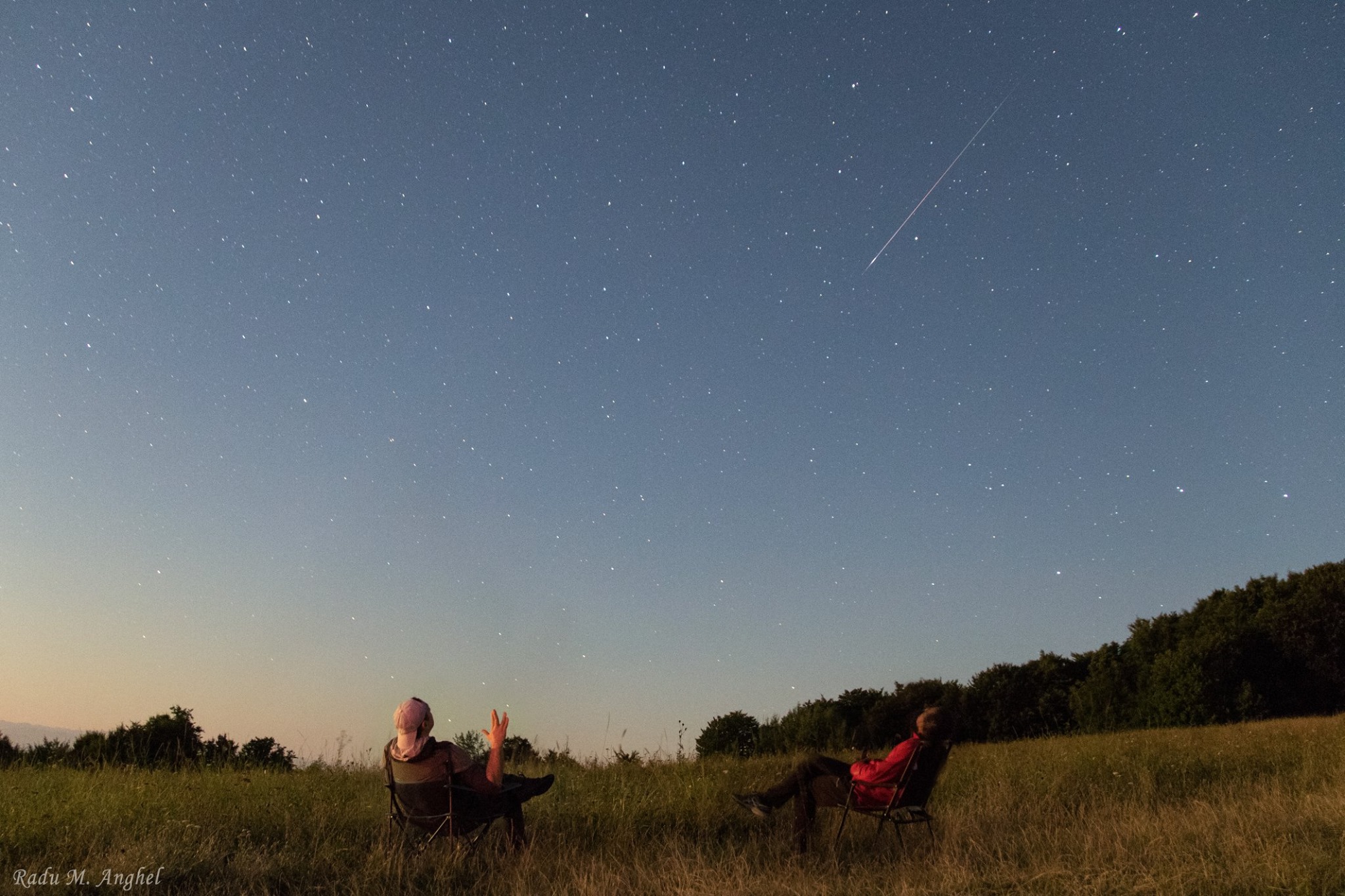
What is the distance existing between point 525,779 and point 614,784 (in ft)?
7.14

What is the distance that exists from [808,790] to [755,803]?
1.29 ft

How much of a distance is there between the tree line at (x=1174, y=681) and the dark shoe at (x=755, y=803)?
13381 millimetres

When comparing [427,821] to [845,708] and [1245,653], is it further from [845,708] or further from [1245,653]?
[1245,653]

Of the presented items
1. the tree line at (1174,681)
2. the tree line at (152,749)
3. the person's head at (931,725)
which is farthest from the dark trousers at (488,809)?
the tree line at (1174,681)

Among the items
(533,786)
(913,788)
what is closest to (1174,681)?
(913,788)

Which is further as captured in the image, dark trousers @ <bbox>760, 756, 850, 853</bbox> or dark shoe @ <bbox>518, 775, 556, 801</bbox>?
dark trousers @ <bbox>760, 756, 850, 853</bbox>

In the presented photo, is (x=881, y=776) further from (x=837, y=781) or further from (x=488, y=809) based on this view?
(x=488, y=809)

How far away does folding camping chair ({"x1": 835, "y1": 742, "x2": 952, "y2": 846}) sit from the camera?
239 inches

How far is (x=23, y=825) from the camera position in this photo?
237 inches

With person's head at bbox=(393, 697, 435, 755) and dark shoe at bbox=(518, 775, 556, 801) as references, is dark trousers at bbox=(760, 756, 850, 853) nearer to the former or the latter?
dark shoe at bbox=(518, 775, 556, 801)

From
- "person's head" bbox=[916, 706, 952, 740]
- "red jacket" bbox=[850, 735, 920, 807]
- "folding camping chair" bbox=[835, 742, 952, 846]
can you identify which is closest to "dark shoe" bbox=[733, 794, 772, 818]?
"folding camping chair" bbox=[835, 742, 952, 846]

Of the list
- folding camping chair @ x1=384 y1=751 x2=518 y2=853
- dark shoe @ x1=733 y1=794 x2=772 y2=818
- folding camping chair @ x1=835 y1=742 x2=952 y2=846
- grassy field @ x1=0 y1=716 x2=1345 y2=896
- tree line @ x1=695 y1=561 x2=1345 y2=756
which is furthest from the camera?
tree line @ x1=695 y1=561 x2=1345 y2=756

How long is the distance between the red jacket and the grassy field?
379 millimetres

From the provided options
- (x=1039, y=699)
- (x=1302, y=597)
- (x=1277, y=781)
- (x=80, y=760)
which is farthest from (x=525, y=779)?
(x=1302, y=597)
